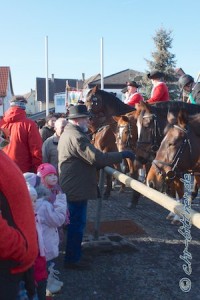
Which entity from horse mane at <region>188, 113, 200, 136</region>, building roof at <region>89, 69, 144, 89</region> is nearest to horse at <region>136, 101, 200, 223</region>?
horse mane at <region>188, 113, 200, 136</region>

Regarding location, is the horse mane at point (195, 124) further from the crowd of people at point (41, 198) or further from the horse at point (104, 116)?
the horse at point (104, 116)

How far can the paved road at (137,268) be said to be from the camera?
4328 millimetres

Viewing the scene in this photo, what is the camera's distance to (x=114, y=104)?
9836 mm

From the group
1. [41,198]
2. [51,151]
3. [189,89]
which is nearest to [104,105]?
[189,89]

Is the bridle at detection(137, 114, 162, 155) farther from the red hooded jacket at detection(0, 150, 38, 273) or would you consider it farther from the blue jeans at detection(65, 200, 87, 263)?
the red hooded jacket at detection(0, 150, 38, 273)

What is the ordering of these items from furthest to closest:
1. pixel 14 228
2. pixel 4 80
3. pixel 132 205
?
pixel 4 80, pixel 132 205, pixel 14 228

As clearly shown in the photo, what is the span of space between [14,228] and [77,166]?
284cm

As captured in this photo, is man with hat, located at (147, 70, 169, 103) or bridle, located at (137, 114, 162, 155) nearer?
bridle, located at (137, 114, 162, 155)

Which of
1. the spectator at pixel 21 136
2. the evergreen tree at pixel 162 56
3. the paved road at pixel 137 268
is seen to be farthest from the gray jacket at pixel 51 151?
the evergreen tree at pixel 162 56

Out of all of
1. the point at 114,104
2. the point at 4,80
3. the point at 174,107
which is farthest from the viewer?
the point at 4,80

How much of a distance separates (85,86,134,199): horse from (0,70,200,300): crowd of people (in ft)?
10.2

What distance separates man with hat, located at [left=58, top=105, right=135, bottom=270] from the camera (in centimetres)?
487

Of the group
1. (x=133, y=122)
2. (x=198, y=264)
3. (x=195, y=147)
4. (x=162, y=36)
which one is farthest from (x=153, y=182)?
(x=162, y=36)

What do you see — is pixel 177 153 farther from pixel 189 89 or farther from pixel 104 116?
pixel 104 116
